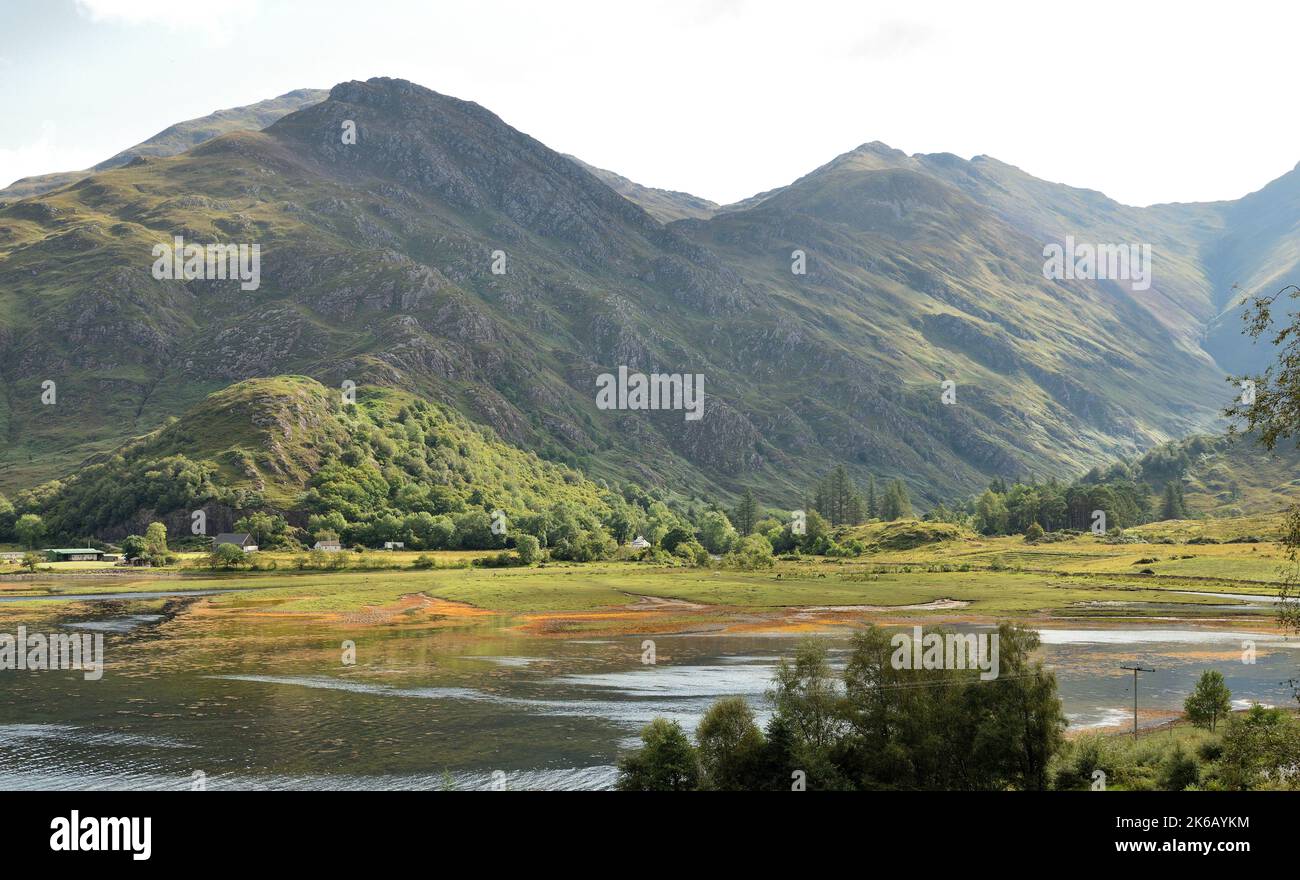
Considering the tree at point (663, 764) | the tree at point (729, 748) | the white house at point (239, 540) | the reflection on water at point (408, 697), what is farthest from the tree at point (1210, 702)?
the white house at point (239, 540)

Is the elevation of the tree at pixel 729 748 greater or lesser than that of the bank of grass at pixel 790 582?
greater

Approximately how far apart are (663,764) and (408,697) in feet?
119

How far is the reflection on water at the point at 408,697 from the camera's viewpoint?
54.3 meters

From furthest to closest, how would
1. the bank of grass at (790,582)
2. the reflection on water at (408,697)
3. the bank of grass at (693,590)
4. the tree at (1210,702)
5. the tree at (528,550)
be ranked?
→ the tree at (528,550) → the bank of grass at (790,582) → the bank of grass at (693,590) → the tree at (1210,702) → the reflection on water at (408,697)

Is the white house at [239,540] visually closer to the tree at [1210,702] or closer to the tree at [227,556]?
the tree at [227,556]

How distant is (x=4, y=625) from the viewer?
104375 mm

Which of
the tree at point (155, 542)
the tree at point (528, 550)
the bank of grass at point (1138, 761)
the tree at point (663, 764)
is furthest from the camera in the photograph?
the tree at point (528, 550)

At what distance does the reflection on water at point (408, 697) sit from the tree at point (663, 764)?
261 inches

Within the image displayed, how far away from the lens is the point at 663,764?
44312 mm
